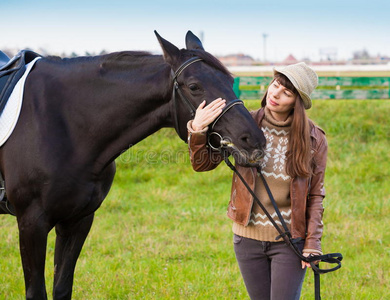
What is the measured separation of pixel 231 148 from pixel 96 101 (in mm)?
966

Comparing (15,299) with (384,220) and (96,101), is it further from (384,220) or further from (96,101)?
(384,220)

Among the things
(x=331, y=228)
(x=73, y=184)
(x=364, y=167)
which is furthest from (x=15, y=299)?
(x=364, y=167)

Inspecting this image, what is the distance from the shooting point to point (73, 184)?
2.93 metres

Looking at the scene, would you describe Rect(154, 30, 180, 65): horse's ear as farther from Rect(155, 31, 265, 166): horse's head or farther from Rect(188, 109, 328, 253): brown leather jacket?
Rect(188, 109, 328, 253): brown leather jacket

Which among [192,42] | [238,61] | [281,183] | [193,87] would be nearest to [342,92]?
[192,42]

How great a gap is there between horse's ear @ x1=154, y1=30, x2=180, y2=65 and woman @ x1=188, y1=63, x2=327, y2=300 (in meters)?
0.36

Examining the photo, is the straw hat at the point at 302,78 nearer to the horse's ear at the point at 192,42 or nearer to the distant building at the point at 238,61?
the horse's ear at the point at 192,42

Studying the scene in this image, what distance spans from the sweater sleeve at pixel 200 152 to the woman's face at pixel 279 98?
42 cm

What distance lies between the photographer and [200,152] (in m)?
2.69

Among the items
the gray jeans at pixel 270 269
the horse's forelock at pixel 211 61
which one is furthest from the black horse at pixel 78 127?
the gray jeans at pixel 270 269

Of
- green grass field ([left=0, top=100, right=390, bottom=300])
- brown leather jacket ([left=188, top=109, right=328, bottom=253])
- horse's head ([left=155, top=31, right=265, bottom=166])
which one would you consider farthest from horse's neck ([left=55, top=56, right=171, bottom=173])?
green grass field ([left=0, top=100, right=390, bottom=300])

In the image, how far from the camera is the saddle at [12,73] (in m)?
3.01

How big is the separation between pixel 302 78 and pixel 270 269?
3.74ft

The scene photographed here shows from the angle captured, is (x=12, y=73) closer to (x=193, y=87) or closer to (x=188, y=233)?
(x=193, y=87)
